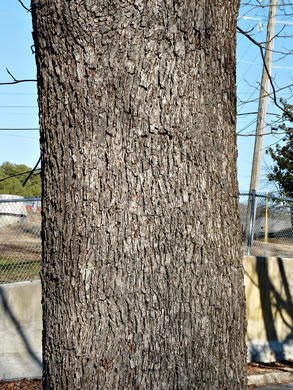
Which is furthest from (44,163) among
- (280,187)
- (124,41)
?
(280,187)

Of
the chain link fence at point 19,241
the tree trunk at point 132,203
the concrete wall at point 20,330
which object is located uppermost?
the tree trunk at point 132,203

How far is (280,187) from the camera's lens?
61.0ft

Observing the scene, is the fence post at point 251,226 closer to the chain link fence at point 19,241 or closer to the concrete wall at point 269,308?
the concrete wall at point 269,308

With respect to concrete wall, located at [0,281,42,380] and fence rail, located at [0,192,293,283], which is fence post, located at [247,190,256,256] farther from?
concrete wall, located at [0,281,42,380]

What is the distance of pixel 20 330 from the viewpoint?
5.79 metres

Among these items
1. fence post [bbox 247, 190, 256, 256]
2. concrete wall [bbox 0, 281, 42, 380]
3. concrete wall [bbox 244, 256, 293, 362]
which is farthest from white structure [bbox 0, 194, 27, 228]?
fence post [bbox 247, 190, 256, 256]

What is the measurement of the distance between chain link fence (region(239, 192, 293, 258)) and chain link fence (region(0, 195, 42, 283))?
327 cm

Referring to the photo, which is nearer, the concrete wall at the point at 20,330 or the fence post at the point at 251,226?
the concrete wall at the point at 20,330

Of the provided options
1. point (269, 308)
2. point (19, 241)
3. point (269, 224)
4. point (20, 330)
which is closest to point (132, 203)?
point (20, 330)

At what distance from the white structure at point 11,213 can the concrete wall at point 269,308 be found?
3156mm

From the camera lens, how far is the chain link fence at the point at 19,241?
6777 millimetres

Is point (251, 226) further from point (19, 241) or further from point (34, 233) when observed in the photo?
point (19, 241)

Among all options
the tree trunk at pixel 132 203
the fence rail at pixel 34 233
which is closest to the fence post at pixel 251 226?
the fence rail at pixel 34 233

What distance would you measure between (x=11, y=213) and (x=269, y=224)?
431 cm
